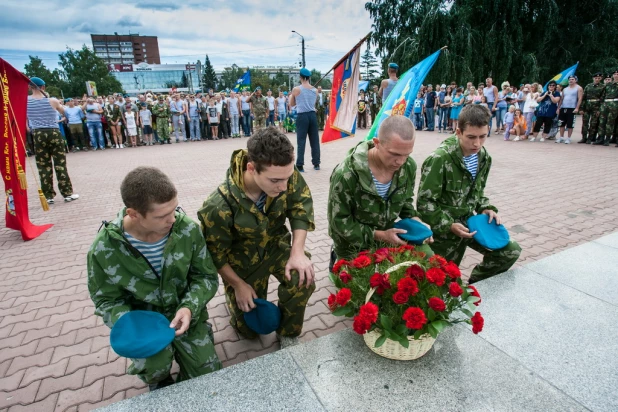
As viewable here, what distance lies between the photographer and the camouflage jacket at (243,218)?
7.20 ft

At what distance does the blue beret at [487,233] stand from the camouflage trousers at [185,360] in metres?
2.08

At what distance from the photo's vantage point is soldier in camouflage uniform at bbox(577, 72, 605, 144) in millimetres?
9969

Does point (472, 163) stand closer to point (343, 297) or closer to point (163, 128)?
point (343, 297)

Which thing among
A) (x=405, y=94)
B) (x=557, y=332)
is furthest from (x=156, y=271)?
(x=405, y=94)

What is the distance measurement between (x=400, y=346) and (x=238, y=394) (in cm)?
82

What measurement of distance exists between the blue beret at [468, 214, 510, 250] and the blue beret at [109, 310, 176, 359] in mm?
2244

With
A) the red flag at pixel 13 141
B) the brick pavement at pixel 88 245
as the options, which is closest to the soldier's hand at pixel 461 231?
the brick pavement at pixel 88 245

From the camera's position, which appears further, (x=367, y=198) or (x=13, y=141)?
(x=13, y=141)

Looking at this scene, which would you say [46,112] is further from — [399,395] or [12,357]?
[399,395]

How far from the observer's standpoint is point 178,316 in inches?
73.6

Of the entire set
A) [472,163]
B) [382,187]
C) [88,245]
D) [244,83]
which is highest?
[244,83]

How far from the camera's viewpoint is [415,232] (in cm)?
257

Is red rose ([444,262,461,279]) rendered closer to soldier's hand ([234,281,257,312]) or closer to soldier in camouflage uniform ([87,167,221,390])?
soldier's hand ([234,281,257,312])

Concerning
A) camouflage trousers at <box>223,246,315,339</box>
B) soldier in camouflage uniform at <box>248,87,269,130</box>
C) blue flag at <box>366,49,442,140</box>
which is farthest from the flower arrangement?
soldier in camouflage uniform at <box>248,87,269,130</box>
